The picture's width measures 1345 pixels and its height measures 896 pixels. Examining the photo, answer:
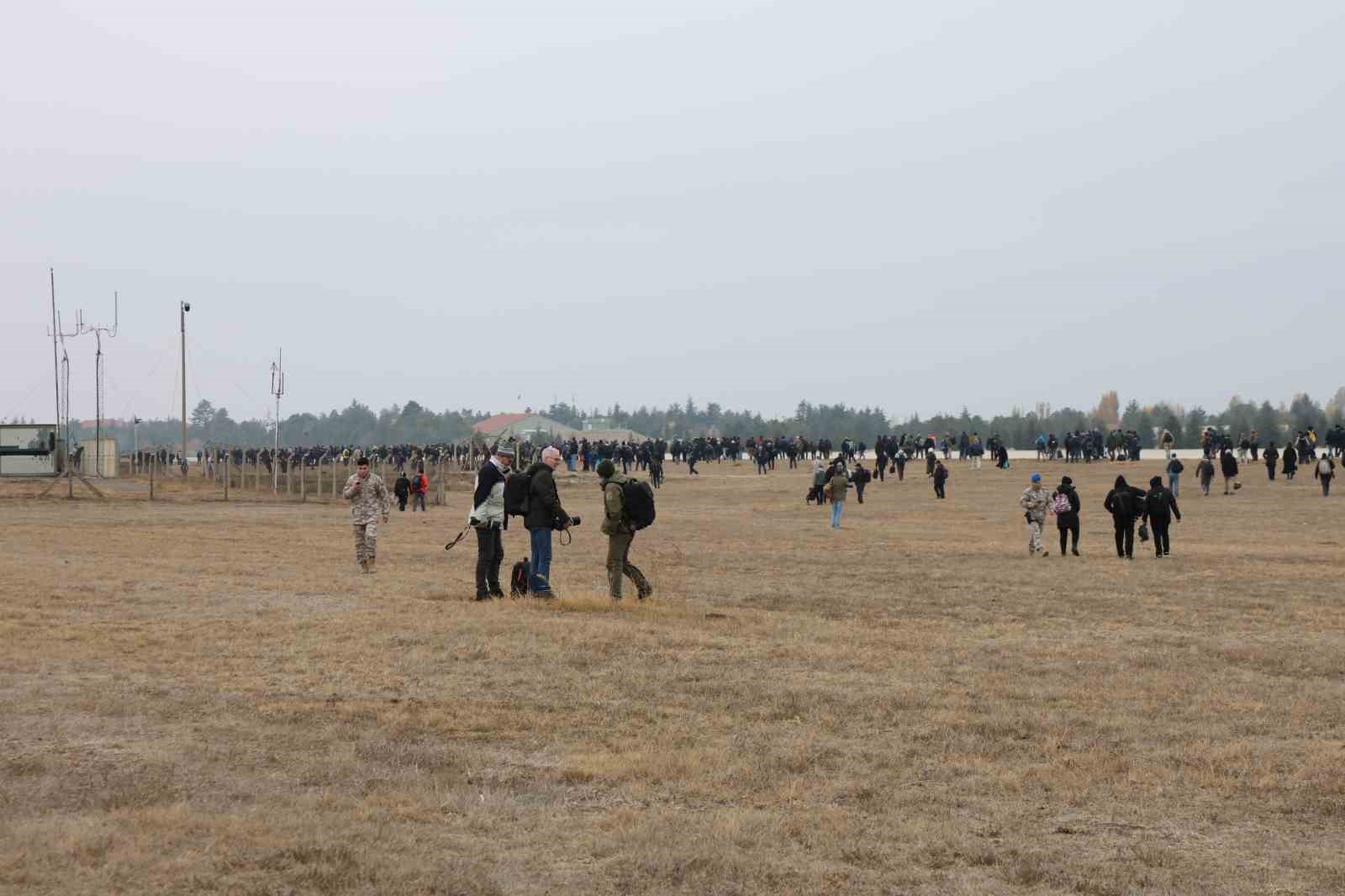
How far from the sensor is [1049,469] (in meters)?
72.6

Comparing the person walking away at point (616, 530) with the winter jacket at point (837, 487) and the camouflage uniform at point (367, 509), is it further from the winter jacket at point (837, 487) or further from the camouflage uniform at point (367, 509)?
the winter jacket at point (837, 487)

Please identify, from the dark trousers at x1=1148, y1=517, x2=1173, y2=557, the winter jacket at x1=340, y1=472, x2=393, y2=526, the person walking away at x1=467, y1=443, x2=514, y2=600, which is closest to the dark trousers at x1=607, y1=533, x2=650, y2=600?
the person walking away at x1=467, y1=443, x2=514, y2=600

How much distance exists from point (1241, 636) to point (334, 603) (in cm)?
1051

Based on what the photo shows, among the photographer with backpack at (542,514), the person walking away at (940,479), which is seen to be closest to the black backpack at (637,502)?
the photographer with backpack at (542,514)

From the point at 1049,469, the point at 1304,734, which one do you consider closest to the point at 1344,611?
the point at 1304,734

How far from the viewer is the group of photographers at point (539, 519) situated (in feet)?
56.9

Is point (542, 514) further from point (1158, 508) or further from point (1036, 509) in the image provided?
point (1158, 508)

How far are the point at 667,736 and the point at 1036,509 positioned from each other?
62.6 ft

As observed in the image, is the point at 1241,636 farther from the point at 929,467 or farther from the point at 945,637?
the point at 929,467

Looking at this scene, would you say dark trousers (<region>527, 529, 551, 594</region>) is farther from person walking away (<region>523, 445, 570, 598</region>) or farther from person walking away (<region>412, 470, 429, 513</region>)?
person walking away (<region>412, 470, 429, 513</region>)

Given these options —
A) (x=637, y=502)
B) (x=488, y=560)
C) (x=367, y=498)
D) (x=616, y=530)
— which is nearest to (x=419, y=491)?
(x=367, y=498)

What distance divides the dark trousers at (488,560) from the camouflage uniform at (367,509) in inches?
149

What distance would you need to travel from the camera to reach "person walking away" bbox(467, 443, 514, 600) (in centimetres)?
1759

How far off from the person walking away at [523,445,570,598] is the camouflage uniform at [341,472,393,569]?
4.37m
